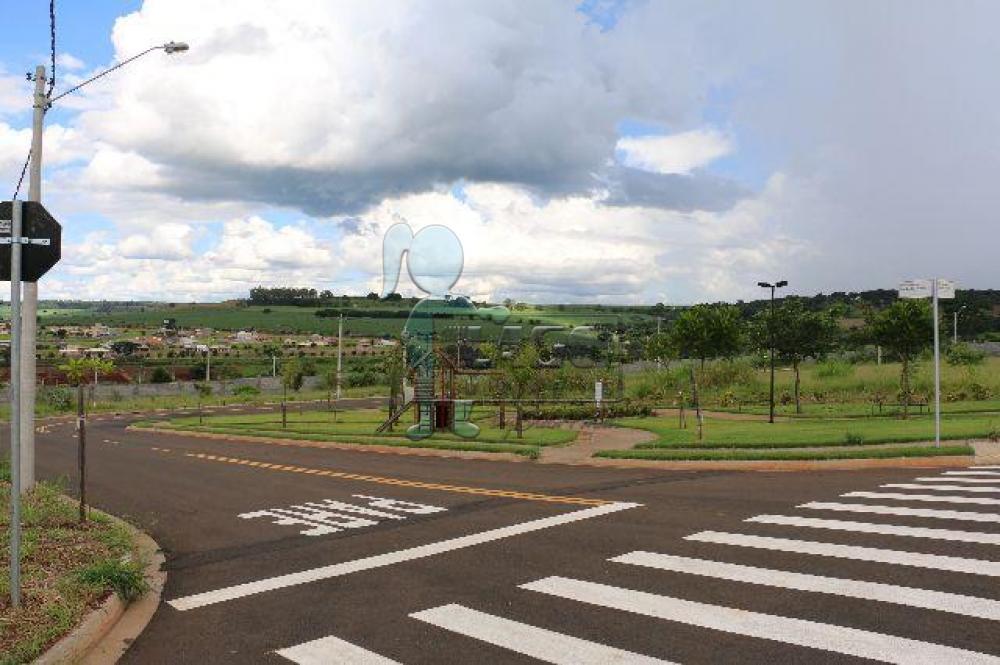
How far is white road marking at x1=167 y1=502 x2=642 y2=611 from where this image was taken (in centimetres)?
873

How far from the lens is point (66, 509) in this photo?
12.9 metres

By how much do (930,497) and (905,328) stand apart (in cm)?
2295

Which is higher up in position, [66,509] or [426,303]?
[426,303]

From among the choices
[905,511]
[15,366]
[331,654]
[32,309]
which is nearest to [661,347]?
[905,511]

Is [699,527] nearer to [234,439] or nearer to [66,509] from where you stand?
[66,509]

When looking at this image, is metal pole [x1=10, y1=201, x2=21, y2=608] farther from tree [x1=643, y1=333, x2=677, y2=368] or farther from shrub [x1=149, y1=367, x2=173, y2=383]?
shrub [x1=149, y1=367, x2=173, y2=383]

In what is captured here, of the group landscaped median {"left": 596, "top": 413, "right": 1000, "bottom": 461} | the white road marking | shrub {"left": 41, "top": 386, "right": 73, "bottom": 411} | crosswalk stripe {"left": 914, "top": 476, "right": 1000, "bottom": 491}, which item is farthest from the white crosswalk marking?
shrub {"left": 41, "top": 386, "right": 73, "bottom": 411}

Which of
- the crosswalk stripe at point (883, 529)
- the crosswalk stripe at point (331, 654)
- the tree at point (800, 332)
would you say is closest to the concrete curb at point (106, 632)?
the crosswalk stripe at point (331, 654)

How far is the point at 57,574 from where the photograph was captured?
29.2 feet

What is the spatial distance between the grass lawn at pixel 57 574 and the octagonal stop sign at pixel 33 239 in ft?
9.96

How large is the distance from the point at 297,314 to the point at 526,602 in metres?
159

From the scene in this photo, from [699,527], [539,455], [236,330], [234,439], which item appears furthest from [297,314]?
[699,527]

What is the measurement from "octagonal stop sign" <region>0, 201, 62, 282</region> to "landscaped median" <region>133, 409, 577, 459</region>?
16.5 metres

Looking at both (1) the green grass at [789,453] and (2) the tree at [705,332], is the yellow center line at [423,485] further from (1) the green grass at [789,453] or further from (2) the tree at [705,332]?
(2) the tree at [705,332]
